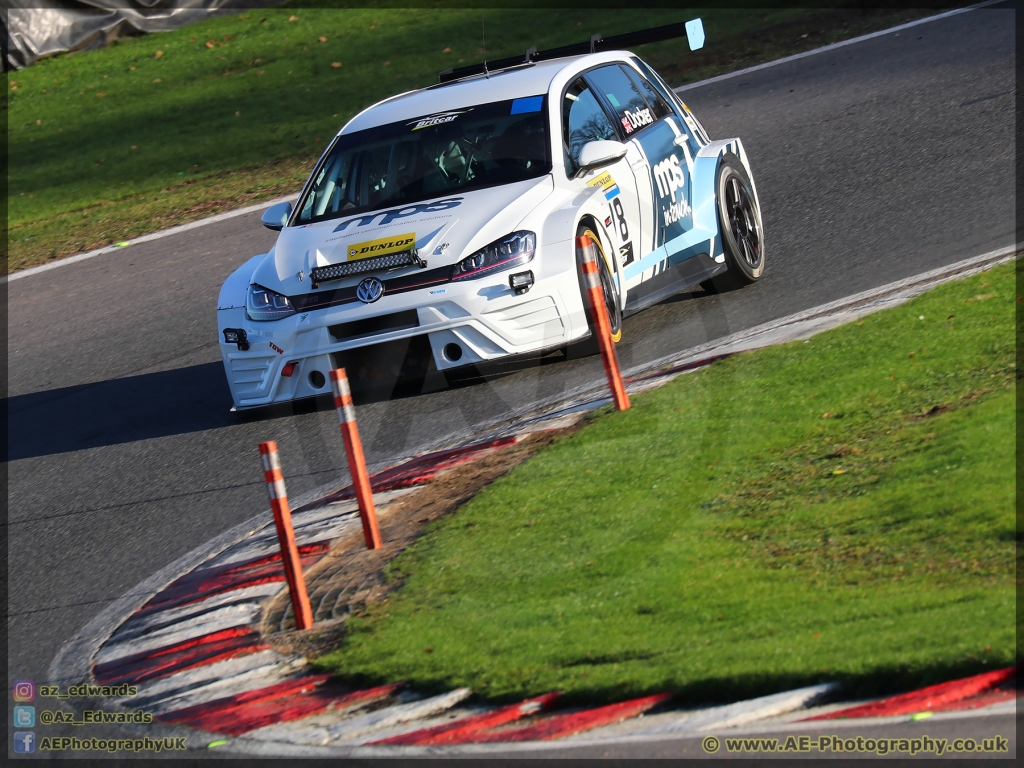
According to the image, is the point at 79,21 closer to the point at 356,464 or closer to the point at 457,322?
the point at 457,322

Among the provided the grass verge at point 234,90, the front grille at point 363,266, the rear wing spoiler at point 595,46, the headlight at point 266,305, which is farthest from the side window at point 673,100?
the grass verge at point 234,90

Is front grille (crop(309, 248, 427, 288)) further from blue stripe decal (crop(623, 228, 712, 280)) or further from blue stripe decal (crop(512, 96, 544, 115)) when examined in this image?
blue stripe decal (crop(623, 228, 712, 280))

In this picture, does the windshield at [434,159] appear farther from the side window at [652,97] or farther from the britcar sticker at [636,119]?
the side window at [652,97]

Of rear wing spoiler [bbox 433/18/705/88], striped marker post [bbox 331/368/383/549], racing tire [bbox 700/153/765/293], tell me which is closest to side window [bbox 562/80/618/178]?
rear wing spoiler [bbox 433/18/705/88]

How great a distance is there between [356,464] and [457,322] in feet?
5.87

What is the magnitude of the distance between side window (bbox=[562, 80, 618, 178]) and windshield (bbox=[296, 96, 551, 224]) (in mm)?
152

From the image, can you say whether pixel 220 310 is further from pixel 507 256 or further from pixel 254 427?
pixel 507 256

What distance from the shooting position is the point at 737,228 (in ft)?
32.1

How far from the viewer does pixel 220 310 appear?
8586 millimetres

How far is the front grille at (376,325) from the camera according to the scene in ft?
26.4

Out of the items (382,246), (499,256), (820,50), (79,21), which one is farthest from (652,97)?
(79,21)

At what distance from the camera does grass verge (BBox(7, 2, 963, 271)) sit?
51.7 feet

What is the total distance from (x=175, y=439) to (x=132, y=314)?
349 cm

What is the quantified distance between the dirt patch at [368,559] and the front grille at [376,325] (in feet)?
3.71
